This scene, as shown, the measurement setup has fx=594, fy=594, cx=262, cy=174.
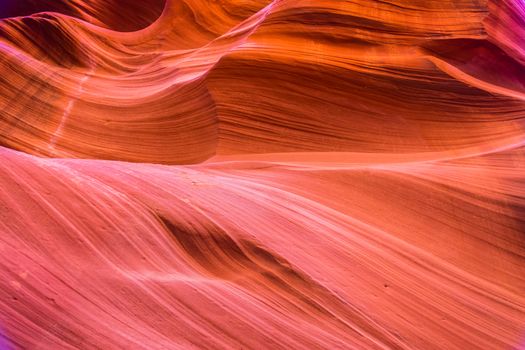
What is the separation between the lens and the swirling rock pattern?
2.35m

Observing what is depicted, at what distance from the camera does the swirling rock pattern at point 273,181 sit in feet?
7.72

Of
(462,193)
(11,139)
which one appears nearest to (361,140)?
(462,193)

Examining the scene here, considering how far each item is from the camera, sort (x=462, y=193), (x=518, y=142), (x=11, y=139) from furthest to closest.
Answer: (x=11, y=139) < (x=518, y=142) < (x=462, y=193)

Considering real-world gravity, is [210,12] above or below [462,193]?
above

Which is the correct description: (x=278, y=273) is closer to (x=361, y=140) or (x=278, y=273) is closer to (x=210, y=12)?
(x=361, y=140)

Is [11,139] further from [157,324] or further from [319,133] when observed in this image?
[157,324]

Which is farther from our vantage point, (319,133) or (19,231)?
(319,133)

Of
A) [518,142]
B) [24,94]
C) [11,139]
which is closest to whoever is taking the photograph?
[518,142]

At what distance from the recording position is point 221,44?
19.7ft

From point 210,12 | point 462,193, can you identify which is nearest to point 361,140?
point 462,193

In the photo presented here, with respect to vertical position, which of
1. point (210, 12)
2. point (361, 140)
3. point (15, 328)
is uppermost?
point (210, 12)

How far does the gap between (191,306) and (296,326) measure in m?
0.44

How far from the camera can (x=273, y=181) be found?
145 inches

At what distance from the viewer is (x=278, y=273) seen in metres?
2.69
